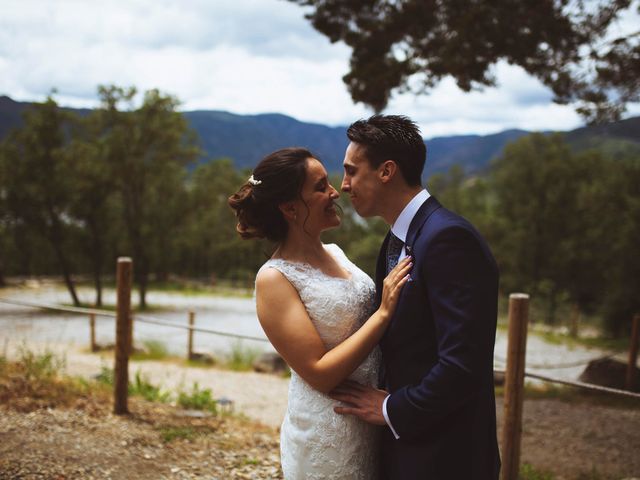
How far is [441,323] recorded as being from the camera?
1685mm

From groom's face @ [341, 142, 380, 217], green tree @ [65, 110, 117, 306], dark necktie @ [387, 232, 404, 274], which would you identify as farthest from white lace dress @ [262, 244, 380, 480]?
green tree @ [65, 110, 117, 306]

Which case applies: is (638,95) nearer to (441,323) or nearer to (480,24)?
(480,24)

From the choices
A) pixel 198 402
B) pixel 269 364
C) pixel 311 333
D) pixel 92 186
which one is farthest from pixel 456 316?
pixel 92 186

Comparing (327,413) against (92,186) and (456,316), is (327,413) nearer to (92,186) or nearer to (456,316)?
(456,316)

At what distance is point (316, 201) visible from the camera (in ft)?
7.13

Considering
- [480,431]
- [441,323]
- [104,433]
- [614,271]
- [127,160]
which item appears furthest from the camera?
[127,160]

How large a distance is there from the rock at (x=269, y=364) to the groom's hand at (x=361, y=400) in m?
10.6

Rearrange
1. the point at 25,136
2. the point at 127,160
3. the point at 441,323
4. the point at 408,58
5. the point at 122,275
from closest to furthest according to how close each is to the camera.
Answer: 1. the point at 441,323
2. the point at 122,275
3. the point at 408,58
4. the point at 25,136
5. the point at 127,160

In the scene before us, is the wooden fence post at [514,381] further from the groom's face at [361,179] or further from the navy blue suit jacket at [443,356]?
the groom's face at [361,179]

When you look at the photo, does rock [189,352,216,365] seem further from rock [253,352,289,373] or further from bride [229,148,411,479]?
bride [229,148,411,479]

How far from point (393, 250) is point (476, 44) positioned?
19.8ft

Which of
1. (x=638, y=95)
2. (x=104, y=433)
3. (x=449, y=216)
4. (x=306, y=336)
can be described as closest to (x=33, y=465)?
(x=104, y=433)

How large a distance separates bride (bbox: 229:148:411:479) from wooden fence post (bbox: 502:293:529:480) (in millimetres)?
1687

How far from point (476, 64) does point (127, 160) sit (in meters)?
23.9
